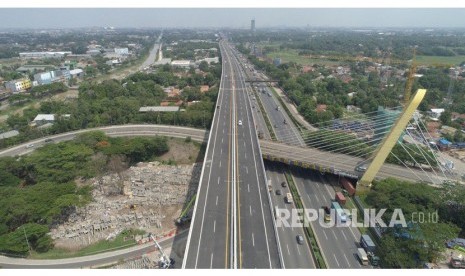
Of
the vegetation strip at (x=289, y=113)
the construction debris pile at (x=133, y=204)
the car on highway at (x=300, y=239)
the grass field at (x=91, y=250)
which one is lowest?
the grass field at (x=91, y=250)

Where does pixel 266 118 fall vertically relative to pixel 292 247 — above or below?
above

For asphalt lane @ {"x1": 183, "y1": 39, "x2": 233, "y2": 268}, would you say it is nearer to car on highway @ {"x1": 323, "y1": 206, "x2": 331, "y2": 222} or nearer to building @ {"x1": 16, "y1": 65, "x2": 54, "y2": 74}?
car on highway @ {"x1": 323, "y1": 206, "x2": 331, "y2": 222}

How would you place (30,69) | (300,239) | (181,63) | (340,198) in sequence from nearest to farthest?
(300,239) < (340,198) < (30,69) < (181,63)

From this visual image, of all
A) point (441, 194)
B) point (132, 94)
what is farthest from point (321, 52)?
point (441, 194)

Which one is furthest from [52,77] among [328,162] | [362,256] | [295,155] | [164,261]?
[362,256]

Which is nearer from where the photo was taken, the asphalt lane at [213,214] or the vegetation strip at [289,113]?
the asphalt lane at [213,214]

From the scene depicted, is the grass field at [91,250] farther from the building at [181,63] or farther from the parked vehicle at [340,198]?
the building at [181,63]

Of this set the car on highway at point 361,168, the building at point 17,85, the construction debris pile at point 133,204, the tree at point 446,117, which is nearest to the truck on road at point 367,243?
the car on highway at point 361,168

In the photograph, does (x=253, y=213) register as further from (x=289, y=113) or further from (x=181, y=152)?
(x=289, y=113)
